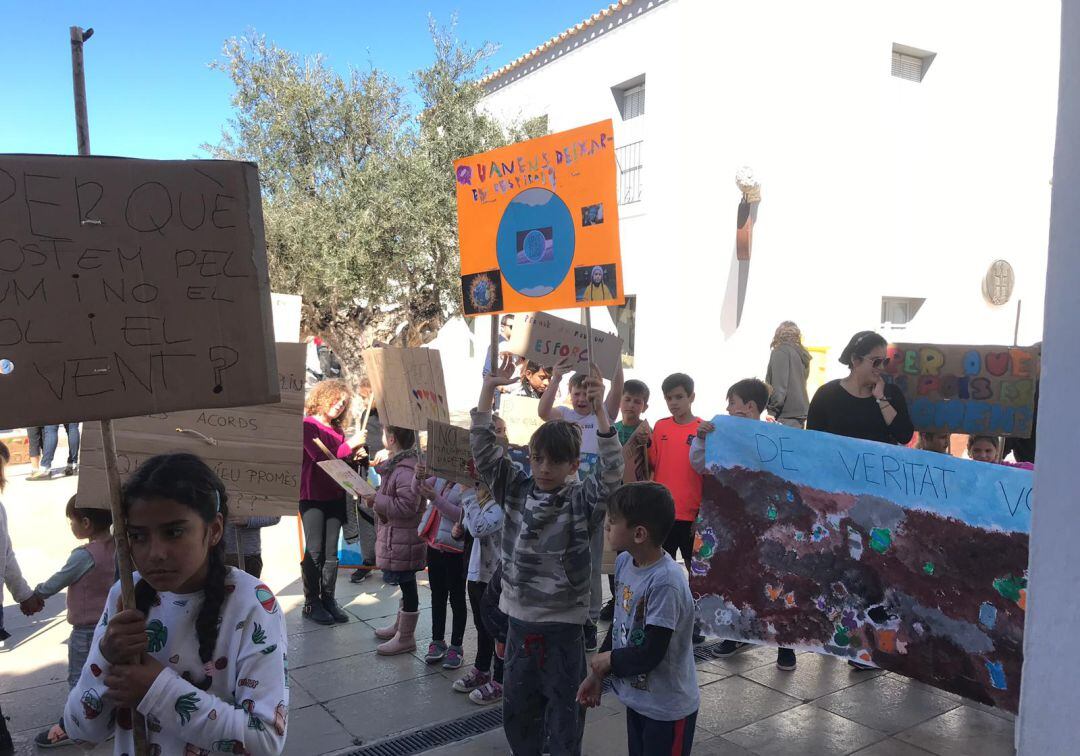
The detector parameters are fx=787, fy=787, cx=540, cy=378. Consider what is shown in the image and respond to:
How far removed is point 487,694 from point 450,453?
1.30m

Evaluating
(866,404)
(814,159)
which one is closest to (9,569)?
(866,404)

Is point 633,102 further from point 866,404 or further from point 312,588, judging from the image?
point 312,588

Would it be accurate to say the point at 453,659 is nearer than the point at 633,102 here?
Yes

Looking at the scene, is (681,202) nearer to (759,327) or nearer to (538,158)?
(759,327)

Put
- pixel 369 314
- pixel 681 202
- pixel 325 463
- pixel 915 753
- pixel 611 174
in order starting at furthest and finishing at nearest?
pixel 681 202, pixel 369 314, pixel 325 463, pixel 611 174, pixel 915 753

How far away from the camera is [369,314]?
12.7 metres

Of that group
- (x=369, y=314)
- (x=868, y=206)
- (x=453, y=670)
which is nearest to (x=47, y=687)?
(x=453, y=670)

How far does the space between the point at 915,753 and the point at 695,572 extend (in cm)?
128

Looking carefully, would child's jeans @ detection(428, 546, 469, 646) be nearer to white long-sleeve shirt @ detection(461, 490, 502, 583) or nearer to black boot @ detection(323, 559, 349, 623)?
white long-sleeve shirt @ detection(461, 490, 502, 583)

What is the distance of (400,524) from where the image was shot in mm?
4809

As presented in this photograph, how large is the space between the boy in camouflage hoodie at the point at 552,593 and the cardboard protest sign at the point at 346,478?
6.04 feet

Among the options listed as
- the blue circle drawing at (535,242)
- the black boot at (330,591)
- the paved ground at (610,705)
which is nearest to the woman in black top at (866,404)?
the paved ground at (610,705)

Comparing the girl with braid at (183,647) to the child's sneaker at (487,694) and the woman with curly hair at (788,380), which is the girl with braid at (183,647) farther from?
the woman with curly hair at (788,380)

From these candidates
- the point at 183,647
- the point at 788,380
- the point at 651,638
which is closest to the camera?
the point at 183,647
